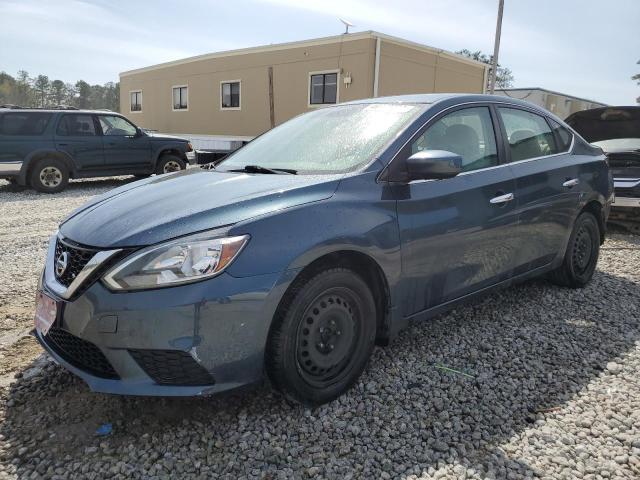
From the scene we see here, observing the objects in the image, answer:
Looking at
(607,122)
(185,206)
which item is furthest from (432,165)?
(607,122)

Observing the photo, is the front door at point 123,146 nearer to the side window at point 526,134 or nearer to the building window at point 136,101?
the side window at point 526,134

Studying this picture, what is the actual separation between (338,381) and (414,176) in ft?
3.90

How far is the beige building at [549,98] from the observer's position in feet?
88.1

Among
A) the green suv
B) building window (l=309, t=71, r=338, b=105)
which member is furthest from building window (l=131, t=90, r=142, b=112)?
the green suv

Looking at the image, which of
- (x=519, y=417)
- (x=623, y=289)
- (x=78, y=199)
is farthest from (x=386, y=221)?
(x=78, y=199)

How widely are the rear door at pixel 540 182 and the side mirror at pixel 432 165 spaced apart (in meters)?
1.04

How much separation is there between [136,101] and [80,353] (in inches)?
1126

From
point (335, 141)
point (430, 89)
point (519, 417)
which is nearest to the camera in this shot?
point (519, 417)

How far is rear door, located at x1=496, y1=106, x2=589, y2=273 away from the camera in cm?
369

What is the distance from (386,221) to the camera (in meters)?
2.73

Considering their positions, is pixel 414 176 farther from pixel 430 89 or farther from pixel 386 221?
pixel 430 89

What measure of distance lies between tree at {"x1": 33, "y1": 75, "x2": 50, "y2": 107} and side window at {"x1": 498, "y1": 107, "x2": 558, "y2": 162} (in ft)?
313

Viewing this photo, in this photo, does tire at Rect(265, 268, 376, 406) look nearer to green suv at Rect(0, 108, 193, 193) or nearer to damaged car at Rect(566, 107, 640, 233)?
damaged car at Rect(566, 107, 640, 233)

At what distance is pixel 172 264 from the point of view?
7.11 feet
